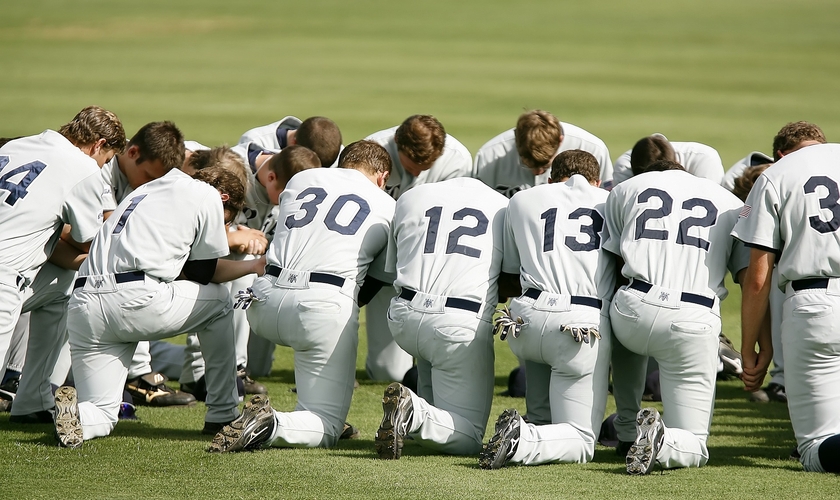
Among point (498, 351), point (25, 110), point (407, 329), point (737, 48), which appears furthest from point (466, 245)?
point (737, 48)

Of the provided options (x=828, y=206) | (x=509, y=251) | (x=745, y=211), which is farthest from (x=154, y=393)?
(x=828, y=206)

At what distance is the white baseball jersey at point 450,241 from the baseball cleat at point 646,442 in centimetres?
118

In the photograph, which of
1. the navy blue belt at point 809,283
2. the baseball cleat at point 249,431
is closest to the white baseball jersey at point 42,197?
the baseball cleat at point 249,431

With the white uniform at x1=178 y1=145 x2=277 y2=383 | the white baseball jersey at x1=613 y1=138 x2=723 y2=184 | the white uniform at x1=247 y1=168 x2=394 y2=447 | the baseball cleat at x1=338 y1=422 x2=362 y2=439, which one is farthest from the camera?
the white baseball jersey at x1=613 y1=138 x2=723 y2=184

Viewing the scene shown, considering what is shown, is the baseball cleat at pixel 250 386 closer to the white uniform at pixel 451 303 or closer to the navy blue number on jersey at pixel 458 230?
the white uniform at pixel 451 303

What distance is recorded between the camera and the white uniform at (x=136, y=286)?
5820 mm

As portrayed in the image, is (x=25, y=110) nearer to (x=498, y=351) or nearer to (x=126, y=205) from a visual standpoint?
(x=498, y=351)

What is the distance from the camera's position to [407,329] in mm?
5871

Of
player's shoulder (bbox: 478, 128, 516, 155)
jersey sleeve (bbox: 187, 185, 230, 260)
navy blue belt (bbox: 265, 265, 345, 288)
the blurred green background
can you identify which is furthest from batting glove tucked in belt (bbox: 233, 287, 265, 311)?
the blurred green background

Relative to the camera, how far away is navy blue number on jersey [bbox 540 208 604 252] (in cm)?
579

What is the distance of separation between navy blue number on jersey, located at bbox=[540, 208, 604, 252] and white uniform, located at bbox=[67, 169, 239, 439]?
1900 mm

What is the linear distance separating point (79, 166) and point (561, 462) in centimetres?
325

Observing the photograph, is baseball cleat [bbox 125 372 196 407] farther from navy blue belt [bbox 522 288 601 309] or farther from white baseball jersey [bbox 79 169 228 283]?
navy blue belt [bbox 522 288 601 309]

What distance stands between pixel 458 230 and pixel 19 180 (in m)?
2.57
